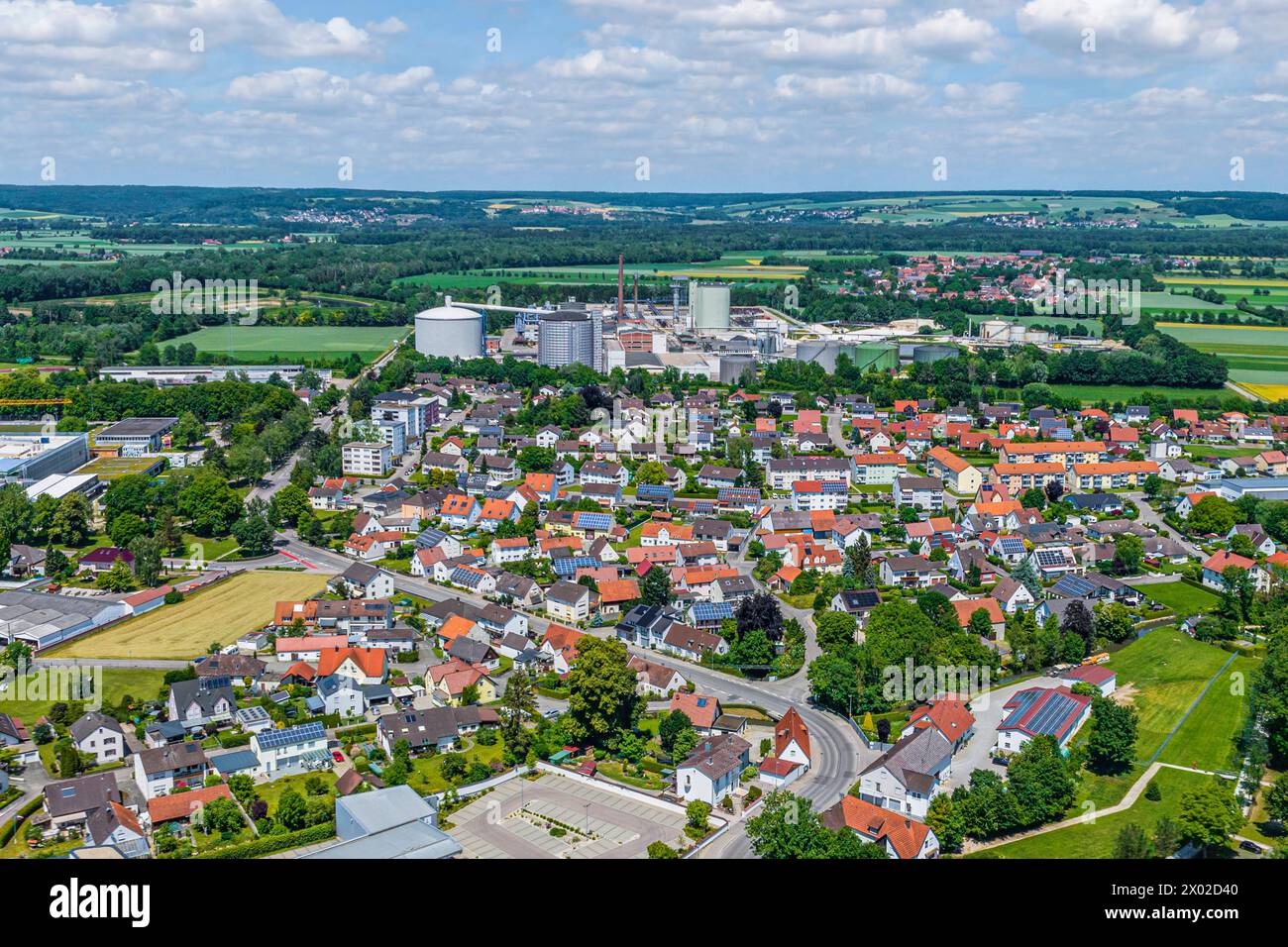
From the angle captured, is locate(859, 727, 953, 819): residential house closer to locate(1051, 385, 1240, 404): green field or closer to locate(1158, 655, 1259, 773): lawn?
locate(1158, 655, 1259, 773): lawn

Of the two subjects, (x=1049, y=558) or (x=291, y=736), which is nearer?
(x=291, y=736)

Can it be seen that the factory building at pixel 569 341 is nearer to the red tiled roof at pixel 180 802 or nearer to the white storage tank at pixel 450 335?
the white storage tank at pixel 450 335

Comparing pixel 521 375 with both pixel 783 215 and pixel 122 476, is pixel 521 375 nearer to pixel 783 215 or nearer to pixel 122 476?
pixel 122 476

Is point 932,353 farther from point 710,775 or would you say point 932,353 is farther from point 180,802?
point 180,802

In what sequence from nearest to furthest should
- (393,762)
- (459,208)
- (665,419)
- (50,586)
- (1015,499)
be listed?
(393,762) < (50,586) < (1015,499) < (665,419) < (459,208)

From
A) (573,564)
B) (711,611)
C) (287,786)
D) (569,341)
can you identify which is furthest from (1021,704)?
(569,341)

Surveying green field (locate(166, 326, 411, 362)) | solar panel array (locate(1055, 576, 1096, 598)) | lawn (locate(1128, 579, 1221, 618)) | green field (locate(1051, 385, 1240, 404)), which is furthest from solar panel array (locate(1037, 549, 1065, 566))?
green field (locate(166, 326, 411, 362))
